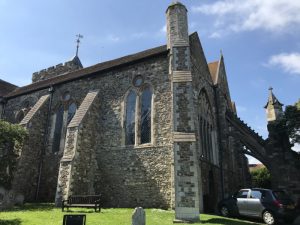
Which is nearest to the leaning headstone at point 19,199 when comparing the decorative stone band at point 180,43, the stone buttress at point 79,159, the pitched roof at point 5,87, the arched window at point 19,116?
the stone buttress at point 79,159

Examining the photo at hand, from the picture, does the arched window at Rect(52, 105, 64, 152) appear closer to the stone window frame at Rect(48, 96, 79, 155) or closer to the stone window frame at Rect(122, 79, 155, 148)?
the stone window frame at Rect(48, 96, 79, 155)

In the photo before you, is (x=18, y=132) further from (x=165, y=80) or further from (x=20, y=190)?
(x=165, y=80)

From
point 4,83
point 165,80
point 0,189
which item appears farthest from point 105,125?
point 4,83

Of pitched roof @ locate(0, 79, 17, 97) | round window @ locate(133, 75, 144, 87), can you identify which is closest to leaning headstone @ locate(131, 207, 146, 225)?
round window @ locate(133, 75, 144, 87)

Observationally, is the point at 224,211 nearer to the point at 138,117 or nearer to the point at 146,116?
the point at 146,116

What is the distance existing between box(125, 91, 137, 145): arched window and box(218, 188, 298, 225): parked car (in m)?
6.53

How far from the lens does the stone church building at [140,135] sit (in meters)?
14.9

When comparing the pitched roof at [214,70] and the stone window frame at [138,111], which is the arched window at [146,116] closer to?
the stone window frame at [138,111]

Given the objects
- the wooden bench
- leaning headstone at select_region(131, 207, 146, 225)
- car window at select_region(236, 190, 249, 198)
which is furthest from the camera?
car window at select_region(236, 190, 249, 198)

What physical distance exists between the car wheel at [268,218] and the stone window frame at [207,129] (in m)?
5.36

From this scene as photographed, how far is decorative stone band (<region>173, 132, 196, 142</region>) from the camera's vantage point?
13.9 metres

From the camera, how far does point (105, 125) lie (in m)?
18.6

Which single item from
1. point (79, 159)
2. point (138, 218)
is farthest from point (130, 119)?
point (138, 218)

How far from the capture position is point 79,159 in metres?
16.7
